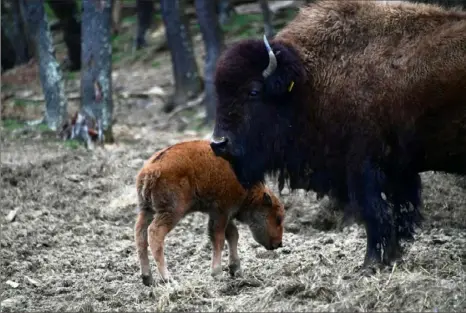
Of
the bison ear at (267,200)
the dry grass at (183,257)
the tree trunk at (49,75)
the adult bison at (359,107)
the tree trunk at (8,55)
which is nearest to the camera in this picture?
the dry grass at (183,257)

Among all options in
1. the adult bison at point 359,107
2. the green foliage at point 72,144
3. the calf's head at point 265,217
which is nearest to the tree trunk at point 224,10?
the green foliage at point 72,144

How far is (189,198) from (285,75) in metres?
1.41

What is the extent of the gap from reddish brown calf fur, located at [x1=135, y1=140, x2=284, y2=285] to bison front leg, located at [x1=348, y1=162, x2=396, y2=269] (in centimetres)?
118

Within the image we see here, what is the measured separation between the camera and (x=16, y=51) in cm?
2427

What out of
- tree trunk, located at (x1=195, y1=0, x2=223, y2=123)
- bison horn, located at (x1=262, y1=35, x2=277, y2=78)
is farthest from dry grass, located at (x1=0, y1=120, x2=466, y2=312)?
tree trunk, located at (x1=195, y1=0, x2=223, y2=123)

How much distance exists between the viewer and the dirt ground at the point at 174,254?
633 cm

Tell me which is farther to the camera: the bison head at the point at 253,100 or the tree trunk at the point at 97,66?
the tree trunk at the point at 97,66

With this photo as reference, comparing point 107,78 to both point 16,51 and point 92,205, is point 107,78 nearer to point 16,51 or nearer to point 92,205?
point 92,205

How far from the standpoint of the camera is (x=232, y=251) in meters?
8.07

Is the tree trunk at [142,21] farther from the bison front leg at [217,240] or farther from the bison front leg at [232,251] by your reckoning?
the bison front leg at [217,240]

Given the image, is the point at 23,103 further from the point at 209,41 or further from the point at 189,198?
the point at 189,198

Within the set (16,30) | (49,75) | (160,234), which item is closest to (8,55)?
(16,30)

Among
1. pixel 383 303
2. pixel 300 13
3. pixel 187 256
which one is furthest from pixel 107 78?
pixel 383 303

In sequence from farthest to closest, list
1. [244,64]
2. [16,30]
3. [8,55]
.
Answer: [8,55]
[16,30]
[244,64]
